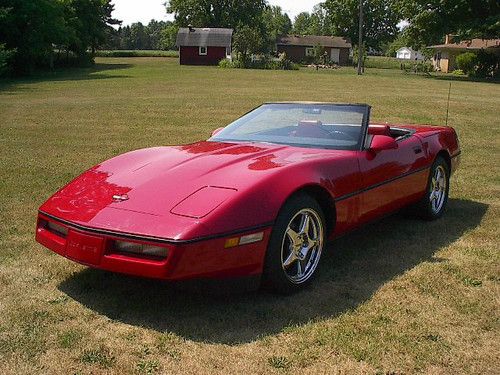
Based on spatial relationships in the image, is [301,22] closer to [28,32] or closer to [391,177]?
[28,32]

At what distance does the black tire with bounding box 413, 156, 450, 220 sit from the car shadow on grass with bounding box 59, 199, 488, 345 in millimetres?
756

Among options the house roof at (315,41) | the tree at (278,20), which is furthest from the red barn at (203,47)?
the tree at (278,20)

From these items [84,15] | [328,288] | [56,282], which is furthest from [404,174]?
[84,15]

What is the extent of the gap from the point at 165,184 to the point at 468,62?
48.5m

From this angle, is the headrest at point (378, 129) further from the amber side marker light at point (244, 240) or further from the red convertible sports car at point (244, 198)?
the amber side marker light at point (244, 240)

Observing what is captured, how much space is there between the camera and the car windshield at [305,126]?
434 cm

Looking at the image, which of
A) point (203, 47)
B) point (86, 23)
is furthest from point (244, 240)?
point (203, 47)

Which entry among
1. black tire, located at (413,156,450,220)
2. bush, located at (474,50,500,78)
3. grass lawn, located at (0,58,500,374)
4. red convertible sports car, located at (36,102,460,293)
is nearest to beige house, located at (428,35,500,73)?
bush, located at (474,50,500,78)

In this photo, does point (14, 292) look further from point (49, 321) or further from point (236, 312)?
point (236, 312)

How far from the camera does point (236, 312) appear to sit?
329 centimetres

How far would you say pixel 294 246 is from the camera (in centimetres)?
356

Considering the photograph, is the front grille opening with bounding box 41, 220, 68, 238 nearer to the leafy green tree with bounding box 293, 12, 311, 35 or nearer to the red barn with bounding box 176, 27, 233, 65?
the red barn with bounding box 176, 27, 233, 65

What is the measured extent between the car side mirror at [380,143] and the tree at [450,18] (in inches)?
1534

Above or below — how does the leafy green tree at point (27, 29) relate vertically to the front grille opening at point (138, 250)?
above
